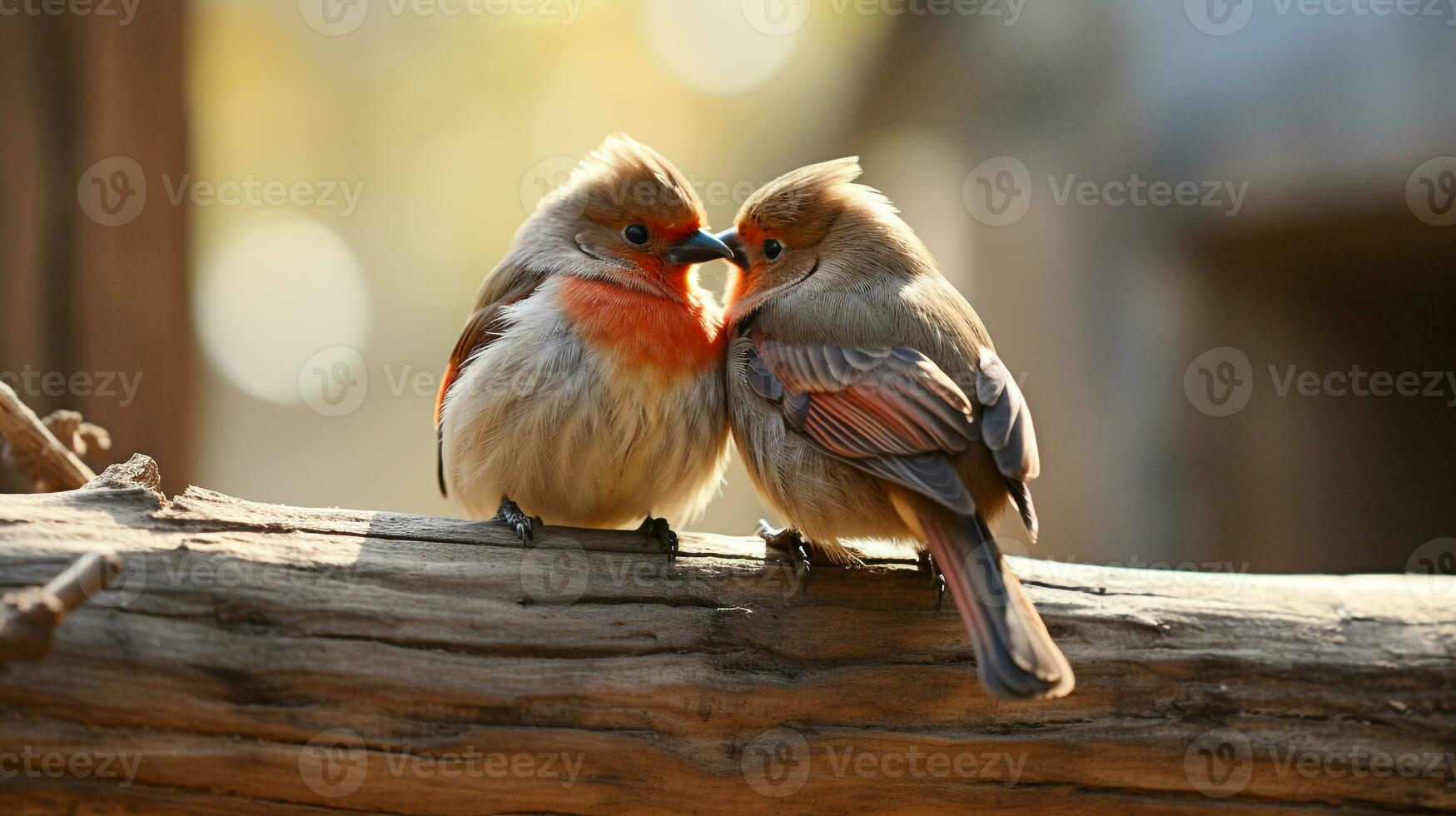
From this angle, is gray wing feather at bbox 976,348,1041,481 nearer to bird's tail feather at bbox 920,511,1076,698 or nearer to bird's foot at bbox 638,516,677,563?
bird's tail feather at bbox 920,511,1076,698

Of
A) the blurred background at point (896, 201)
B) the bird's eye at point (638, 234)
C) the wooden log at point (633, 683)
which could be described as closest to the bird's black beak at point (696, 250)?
the bird's eye at point (638, 234)

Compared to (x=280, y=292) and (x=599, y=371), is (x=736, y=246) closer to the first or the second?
(x=599, y=371)

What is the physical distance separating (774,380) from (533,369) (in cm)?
83

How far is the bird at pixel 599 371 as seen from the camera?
345 centimetres

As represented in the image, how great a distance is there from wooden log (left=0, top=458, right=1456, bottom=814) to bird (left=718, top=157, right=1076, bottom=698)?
291mm

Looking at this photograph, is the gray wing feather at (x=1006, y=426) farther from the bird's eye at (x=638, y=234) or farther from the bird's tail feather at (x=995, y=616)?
the bird's eye at (x=638, y=234)

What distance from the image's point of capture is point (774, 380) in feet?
11.5

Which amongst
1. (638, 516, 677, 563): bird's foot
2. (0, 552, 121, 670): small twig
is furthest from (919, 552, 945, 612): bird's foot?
(0, 552, 121, 670): small twig

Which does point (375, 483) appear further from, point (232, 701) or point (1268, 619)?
point (1268, 619)

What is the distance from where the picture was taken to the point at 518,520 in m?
3.23

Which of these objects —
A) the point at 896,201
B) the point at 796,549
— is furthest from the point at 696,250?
the point at 896,201

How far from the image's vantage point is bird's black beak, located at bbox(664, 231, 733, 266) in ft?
12.8

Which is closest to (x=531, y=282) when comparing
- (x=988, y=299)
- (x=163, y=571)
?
(x=163, y=571)

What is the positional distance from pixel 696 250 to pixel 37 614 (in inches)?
97.6
